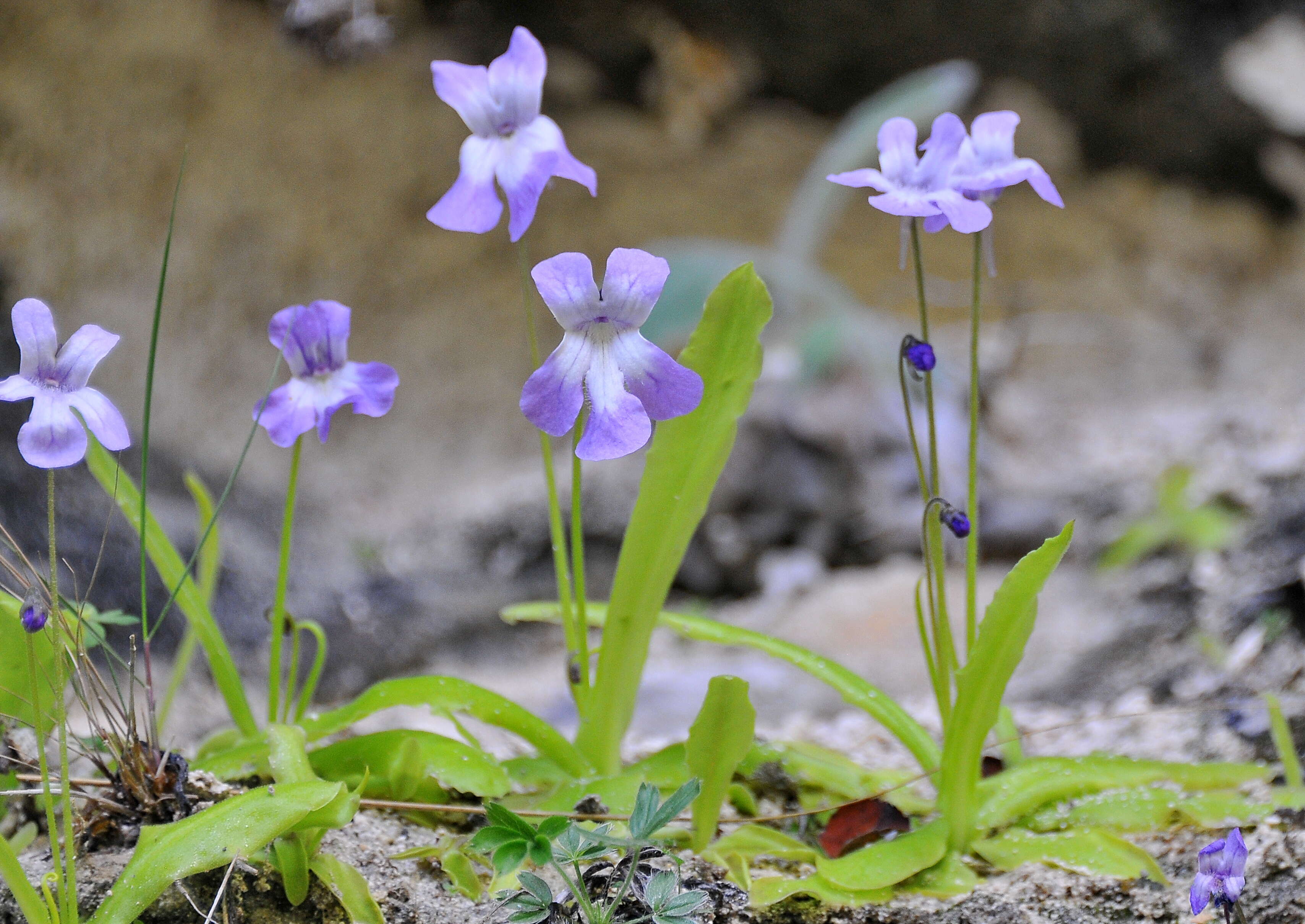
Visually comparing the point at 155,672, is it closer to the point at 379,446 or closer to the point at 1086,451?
the point at 379,446

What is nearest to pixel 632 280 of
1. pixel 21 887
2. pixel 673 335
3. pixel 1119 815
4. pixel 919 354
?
pixel 919 354

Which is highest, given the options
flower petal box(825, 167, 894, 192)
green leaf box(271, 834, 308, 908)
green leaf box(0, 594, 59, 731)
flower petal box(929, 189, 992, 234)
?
flower petal box(825, 167, 894, 192)

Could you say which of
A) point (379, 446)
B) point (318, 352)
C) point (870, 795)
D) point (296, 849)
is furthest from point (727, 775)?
point (379, 446)

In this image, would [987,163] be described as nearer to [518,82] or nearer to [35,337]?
[518,82]

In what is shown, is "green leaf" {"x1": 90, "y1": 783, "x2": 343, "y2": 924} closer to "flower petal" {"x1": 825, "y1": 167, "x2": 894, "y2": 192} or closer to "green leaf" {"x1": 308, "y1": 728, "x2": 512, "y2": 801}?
"green leaf" {"x1": 308, "y1": 728, "x2": 512, "y2": 801}

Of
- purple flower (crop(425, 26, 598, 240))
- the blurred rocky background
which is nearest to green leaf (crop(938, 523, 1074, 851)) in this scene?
purple flower (crop(425, 26, 598, 240))

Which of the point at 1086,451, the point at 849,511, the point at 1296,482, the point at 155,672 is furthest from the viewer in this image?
the point at 1086,451
